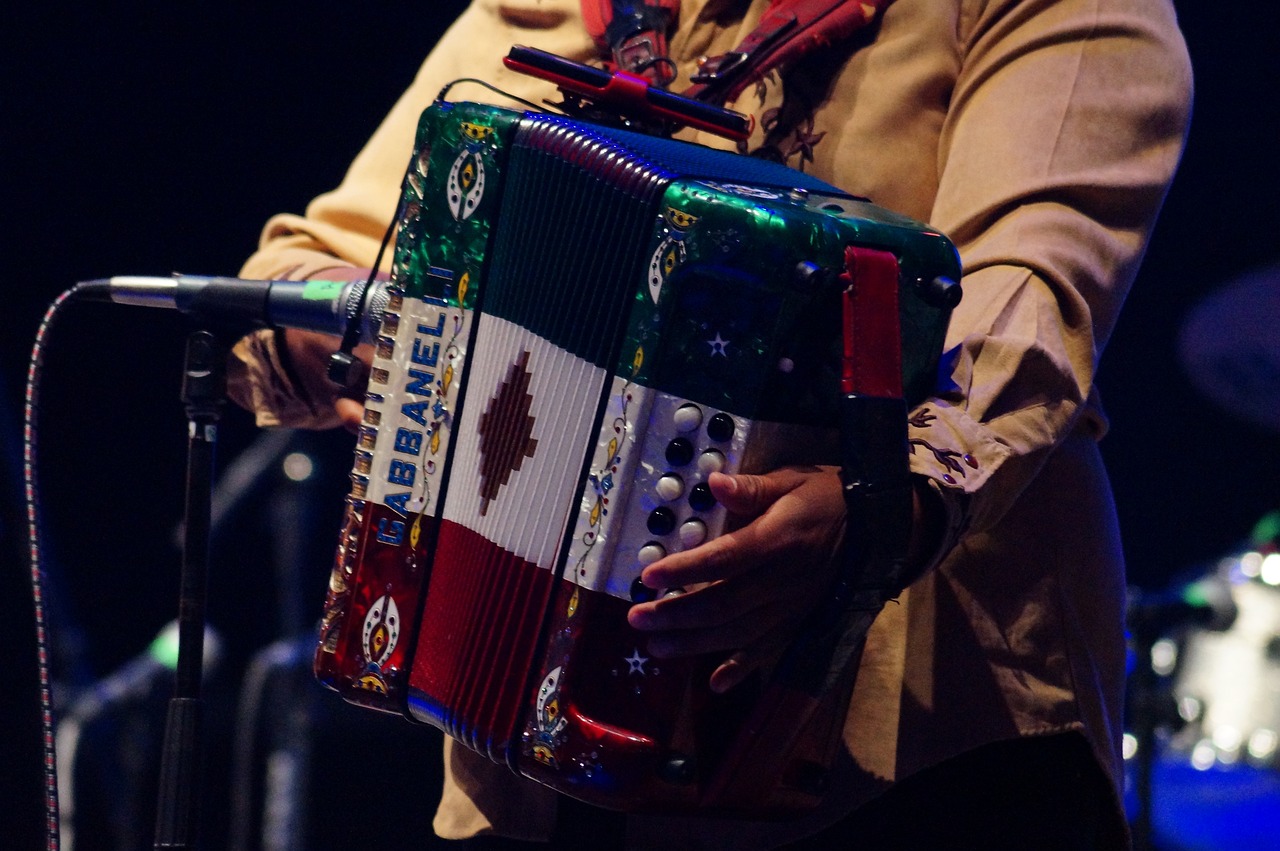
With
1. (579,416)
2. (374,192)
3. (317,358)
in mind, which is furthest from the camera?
(374,192)

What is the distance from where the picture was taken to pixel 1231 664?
3217 millimetres

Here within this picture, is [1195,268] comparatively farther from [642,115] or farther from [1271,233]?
[642,115]

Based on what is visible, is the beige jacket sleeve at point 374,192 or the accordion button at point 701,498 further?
the beige jacket sleeve at point 374,192

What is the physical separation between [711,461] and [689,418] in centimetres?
4

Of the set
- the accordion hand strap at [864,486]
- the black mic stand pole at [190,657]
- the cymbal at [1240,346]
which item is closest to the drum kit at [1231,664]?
the cymbal at [1240,346]

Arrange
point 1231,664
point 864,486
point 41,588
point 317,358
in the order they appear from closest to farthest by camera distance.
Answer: point 864,486
point 41,588
point 317,358
point 1231,664

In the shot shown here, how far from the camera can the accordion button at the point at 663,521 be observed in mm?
936

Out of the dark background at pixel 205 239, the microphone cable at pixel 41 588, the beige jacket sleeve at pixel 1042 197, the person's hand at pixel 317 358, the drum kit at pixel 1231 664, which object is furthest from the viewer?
the drum kit at pixel 1231 664

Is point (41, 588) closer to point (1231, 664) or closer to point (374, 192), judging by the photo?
point (374, 192)

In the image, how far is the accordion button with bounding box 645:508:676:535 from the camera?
94cm

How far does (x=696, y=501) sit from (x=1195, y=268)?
8.55ft

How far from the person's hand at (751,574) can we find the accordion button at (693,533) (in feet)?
0.04

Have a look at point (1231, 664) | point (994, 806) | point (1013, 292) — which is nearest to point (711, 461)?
point (1013, 292)

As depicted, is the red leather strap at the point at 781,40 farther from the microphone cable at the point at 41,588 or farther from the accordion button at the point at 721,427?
the microphone cable at the point at 41,588
